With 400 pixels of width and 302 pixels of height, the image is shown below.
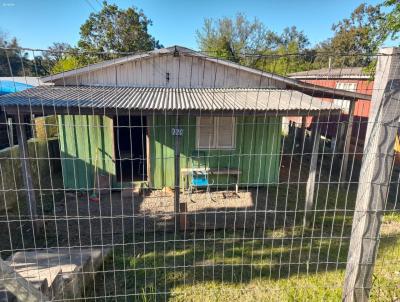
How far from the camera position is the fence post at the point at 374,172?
7.82 ft

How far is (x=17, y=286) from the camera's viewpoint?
239 centimetres

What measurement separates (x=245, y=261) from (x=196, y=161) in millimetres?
3834

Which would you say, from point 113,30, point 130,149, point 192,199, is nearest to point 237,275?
point 192,199

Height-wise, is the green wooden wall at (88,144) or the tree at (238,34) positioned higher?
the tree at (238,34)

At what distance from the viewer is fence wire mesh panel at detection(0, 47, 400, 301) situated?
2682mm

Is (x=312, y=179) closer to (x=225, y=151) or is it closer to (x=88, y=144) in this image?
(x=225, y=151)

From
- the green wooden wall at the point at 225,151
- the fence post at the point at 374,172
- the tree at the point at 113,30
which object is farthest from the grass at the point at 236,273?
the tree at the point at 113,30

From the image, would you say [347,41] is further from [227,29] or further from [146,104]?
[146,104]

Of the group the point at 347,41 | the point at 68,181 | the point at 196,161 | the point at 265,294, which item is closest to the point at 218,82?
the point at 196,161

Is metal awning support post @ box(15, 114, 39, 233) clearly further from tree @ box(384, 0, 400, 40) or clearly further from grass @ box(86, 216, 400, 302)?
tree @ box(384, 0, 400, 40)

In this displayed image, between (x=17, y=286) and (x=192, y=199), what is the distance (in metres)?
5.23

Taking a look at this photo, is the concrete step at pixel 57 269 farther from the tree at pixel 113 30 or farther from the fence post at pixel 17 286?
the tree at pixel 113 30

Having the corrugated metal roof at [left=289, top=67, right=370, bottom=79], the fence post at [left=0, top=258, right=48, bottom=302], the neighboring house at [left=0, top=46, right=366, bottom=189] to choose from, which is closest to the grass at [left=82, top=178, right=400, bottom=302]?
the fence post at [left=0, top=258, right=48, bottom=302]

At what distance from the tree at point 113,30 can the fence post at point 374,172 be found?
32.9 m
